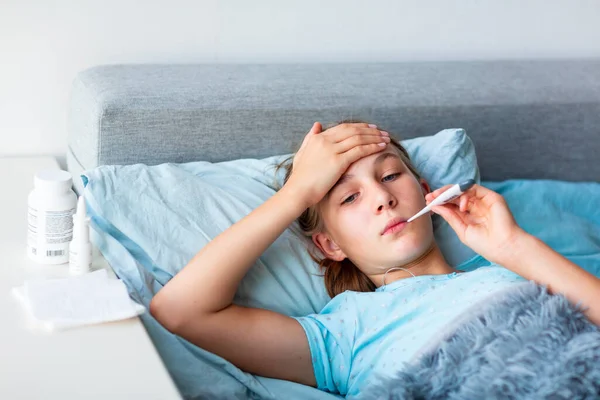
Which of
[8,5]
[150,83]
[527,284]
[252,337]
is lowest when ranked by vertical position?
[252,337]

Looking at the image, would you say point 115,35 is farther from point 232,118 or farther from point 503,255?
point 503,255

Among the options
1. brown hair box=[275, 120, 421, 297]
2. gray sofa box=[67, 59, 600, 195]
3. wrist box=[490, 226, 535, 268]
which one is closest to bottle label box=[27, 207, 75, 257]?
gray sofa box=[67, 59, 600, 195]

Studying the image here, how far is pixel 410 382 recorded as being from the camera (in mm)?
1233

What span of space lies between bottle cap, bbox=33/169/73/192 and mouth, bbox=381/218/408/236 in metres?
0.54

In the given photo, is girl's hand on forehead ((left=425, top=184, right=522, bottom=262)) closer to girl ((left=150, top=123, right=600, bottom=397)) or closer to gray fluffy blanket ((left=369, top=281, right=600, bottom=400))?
girl ((left=150, top=123, right=600, bottom=397))

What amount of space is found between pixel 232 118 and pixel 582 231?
0.79 metres

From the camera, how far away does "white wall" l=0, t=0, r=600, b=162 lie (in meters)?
1.78

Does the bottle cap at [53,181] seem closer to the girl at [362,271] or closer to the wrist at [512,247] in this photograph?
the girl at [362,271]

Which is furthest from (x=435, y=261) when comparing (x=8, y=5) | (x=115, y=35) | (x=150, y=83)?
→ (x=8, y=5)

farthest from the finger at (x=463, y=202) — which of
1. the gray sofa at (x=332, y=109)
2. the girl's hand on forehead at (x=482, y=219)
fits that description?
the gray sofa at (x=332, y=109)

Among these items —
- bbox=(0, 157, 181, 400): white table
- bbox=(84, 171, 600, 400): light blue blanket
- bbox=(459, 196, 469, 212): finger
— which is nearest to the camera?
bbox=(0, 157, 181, 400): white table

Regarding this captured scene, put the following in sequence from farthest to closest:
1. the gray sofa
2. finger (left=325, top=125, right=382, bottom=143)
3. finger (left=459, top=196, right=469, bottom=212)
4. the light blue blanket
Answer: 1. the gray sofa
2. finger (left=325, top=125, right=382, bottom=143)
3. finger (left=459, top=196, right=469, bottom=212)
4. the light blue blanket

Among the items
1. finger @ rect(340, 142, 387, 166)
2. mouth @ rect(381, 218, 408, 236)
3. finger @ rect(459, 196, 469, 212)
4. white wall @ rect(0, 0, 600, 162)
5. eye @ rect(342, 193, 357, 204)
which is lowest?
mouth @ rect(381, 218, 408, 236)

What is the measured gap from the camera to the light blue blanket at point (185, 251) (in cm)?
133
